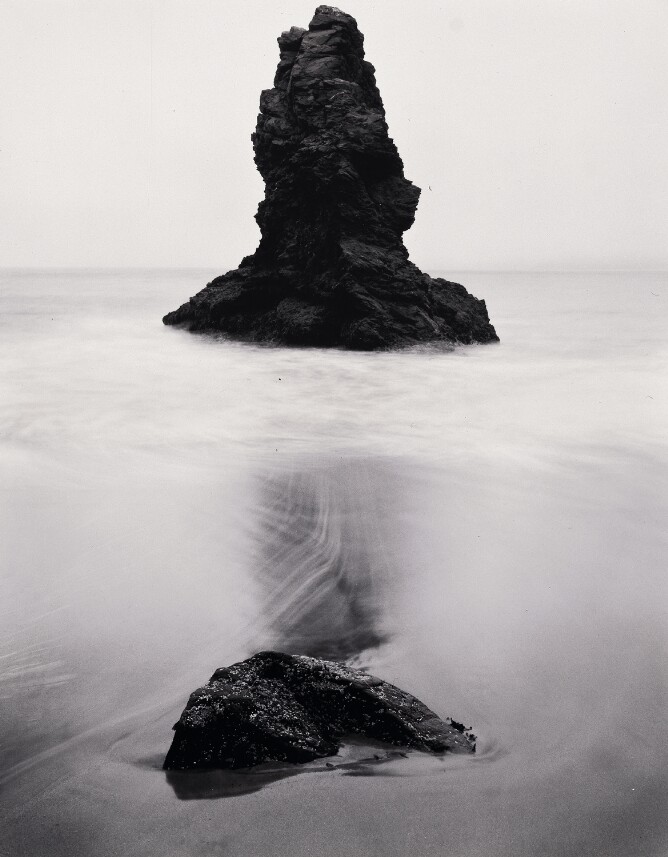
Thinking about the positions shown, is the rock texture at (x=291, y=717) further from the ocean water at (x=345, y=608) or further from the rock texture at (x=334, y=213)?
the rock texture at (x=334, y=213)

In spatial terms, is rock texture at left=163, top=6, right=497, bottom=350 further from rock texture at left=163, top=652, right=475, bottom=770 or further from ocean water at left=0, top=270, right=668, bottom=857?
rock texture at left=163, top=652, right=475, bottom=770

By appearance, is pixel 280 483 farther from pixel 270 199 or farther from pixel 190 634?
pixel 270 199

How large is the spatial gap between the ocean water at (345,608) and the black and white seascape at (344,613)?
0.05 ft

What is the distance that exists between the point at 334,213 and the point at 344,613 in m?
13.1

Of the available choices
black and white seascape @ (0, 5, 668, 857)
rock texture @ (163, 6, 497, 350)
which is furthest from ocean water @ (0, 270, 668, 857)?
rock texture @ (163, 6, 497, 350)

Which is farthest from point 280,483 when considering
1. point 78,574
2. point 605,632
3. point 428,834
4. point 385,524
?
point 428,834

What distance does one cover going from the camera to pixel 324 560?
5.18 meters

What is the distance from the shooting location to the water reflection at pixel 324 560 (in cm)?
412

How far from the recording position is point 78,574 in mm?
4840

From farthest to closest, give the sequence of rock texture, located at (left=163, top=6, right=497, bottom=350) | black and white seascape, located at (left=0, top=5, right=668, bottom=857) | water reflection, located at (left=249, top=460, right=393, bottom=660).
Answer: rock texture, located at (left=163, top=6, right=497, bottom=350), water reflection, located at (left=249, top=460, right=393, bottom=660), black and white seascape, located at (left=0, top=5, right=668, bottom=857)

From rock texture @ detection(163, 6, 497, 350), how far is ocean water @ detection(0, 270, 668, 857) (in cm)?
547

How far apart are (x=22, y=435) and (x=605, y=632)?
24.1 feet

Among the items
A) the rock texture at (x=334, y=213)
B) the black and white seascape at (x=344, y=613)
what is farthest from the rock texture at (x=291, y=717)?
the rock texture at (x=334, y=213)

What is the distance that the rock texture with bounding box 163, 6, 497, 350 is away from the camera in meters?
15.9
